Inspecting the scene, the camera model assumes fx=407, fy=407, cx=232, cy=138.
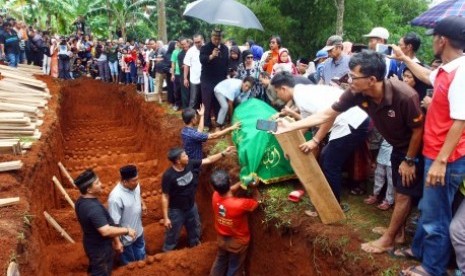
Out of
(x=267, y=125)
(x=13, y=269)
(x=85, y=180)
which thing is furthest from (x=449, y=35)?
(x=13, y=269)

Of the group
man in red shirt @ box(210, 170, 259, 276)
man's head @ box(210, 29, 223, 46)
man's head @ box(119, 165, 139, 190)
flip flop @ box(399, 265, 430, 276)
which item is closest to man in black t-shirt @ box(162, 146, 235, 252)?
man's head @ box(119, 165, 139, 190)

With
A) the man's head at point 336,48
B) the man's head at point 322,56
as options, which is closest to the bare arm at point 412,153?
the man's head at point 336,48

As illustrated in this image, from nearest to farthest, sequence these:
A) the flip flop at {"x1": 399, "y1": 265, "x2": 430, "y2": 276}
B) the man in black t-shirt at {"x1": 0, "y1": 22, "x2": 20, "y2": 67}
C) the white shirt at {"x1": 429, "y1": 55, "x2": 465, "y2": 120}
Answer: the white shirt at {"x1": 429, "y1": 55, "x2": 465, "y2": 120}, the flip flop at {"x1": 399, "y1": 265, "x2": 430, "y2": 276}, the man in black t-shirt at {"x1": 0, "y1": 22, "x2": 20, "y2": 67}

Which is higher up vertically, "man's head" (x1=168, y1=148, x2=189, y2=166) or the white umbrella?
the white umbrella

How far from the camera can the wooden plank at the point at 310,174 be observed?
14.3 feet

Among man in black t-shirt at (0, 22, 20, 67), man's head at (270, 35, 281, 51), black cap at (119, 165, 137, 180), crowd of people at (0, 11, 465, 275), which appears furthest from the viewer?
man in black t-shirt at (0, 22, 20, 67)

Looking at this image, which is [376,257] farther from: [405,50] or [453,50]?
[405,50]

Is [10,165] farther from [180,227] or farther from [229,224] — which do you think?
[229,224]

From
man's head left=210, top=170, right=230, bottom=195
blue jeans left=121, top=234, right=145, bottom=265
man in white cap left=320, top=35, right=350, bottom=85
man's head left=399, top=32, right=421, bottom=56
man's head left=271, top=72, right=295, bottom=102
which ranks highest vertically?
man's head left=399, top=32, right=421, bottom=56

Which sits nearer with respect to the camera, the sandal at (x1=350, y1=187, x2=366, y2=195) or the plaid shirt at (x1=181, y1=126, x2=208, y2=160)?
the sandal at (x1=350, y1=187, x2=366, y2=195)

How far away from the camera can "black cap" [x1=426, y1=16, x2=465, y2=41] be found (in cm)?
298

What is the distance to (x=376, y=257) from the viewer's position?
3893 millimetres

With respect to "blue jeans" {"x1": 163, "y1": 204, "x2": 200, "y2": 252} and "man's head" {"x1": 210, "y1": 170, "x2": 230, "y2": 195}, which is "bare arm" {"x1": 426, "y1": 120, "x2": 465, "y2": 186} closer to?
"man's head" {"x1": 210, "y1": 170, "x2": 230, "y2": 195}

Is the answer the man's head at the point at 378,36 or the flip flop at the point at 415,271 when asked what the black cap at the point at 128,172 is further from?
the man's head at the point at 378,36
